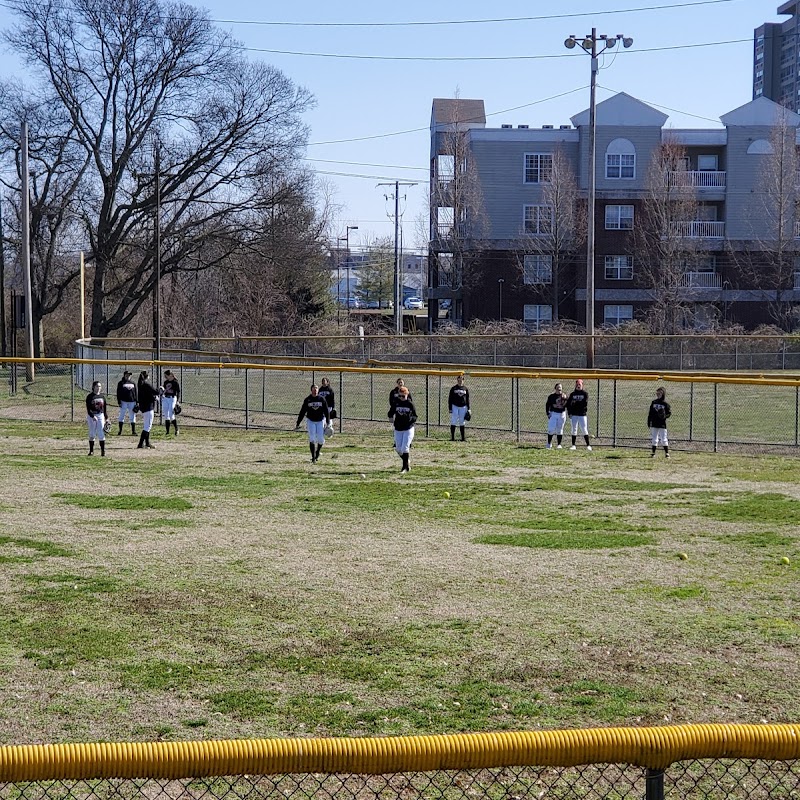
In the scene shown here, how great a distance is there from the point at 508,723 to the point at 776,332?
5146cm

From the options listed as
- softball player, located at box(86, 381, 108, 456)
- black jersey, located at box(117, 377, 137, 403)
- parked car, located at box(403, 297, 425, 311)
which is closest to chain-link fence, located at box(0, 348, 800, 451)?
black jersey, located at box(117, 377, 137, 403)

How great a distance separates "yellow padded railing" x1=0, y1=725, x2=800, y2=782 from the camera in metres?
3.66

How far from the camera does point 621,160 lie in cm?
6331

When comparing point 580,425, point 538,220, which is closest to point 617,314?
point 538,220

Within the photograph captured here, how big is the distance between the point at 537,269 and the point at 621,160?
786 centimetres

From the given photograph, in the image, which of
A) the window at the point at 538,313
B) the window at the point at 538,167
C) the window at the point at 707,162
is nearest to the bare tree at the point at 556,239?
the window at the point at 538,167

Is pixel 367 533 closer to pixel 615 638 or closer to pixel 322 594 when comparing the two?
pixel 322 594

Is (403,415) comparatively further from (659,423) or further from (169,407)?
(169,407)

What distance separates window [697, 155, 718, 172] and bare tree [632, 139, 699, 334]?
2449 millimetres

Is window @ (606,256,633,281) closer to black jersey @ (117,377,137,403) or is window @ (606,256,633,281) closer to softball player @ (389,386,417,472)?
black jersey @ (117,377,137,403)

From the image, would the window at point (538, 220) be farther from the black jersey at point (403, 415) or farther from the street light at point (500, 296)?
the black jersey at point (403, 415)

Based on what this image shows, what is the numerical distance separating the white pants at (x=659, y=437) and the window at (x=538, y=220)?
135ft

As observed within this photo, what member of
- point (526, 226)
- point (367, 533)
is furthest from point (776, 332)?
point (367, 533)

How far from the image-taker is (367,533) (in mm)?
14742
